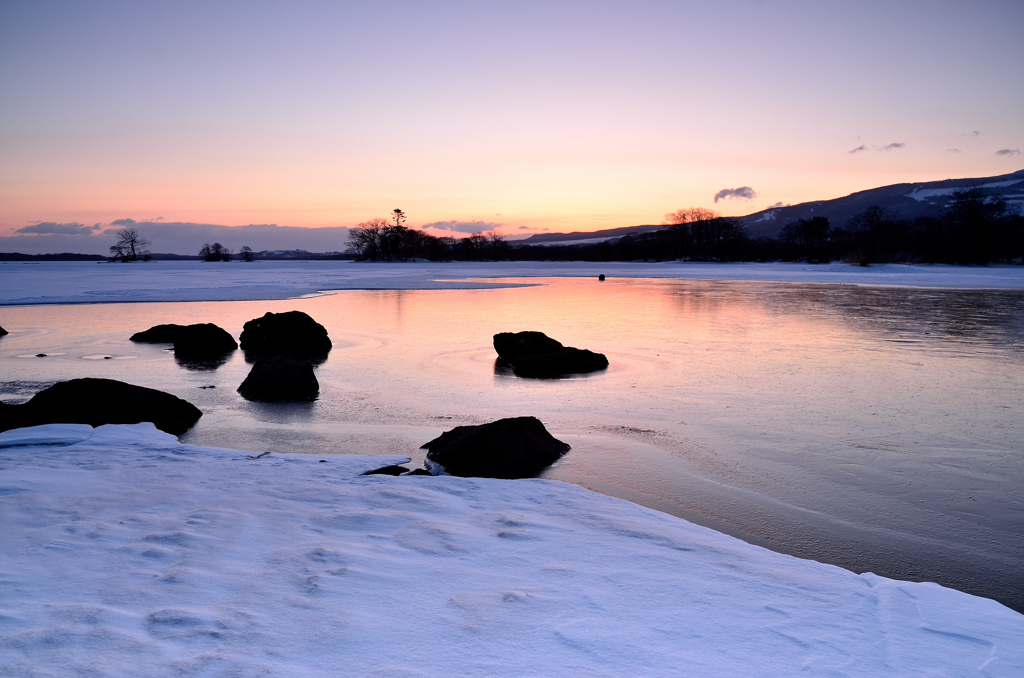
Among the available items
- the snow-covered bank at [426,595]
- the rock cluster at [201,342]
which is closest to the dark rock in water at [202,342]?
the rock cluster at [201,342]

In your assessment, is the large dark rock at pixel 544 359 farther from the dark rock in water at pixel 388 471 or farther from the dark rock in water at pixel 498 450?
the dark rock in water at pixel 388 471

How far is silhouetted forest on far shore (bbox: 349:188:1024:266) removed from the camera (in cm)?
6041

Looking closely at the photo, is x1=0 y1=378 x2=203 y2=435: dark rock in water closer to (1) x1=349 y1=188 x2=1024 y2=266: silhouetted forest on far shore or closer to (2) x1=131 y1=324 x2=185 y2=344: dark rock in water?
(2) x1=131 y1=324 x2=185 y2=344: dark rock in water

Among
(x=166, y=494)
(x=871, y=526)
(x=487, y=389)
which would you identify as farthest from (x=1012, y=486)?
(x=166, y=494)

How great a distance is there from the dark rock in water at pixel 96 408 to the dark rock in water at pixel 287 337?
4.93m

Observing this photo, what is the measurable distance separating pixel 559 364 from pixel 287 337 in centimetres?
556

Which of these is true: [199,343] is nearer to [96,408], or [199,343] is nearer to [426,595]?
[96,408]

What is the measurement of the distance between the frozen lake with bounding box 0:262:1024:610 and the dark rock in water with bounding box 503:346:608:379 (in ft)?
1.15

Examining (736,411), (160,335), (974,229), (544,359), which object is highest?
(974,229)

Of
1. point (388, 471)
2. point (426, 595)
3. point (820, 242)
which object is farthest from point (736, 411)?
point (820, 242)

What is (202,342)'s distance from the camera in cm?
1215

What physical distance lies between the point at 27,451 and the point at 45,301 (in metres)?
21.4

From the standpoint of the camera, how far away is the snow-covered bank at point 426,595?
2338 mm

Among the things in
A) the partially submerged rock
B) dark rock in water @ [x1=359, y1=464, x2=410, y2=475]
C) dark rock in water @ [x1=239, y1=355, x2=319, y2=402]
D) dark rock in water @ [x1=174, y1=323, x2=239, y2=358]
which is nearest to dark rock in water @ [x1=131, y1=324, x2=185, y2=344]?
the partially submerged rock
